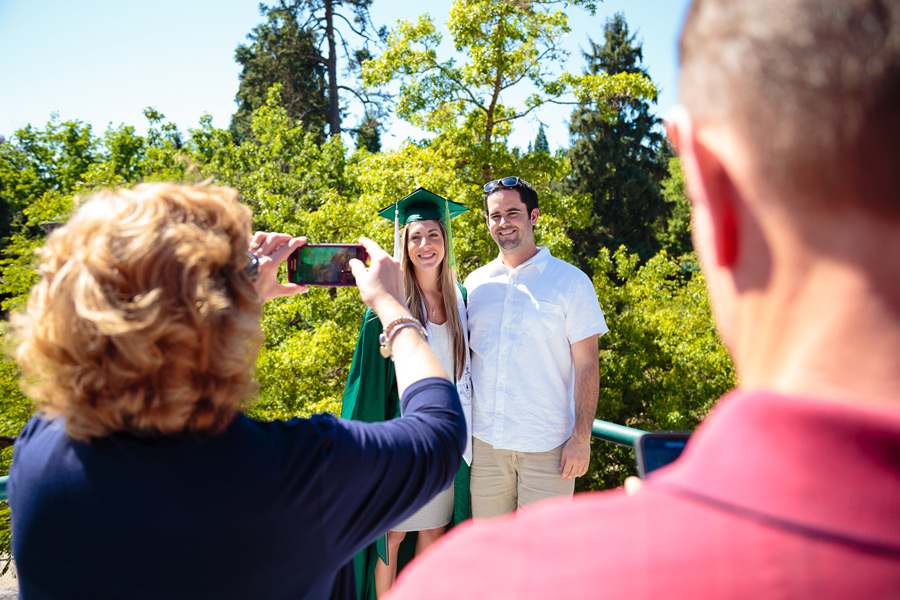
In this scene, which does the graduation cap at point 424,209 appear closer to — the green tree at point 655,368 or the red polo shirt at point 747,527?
the red polo shirt at point 747,527

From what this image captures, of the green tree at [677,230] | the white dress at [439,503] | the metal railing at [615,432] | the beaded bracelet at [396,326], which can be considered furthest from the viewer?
the green tree at [677,230]

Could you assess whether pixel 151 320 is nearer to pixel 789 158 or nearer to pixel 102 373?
pixel 102 373

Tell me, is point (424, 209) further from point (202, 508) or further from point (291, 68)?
point (291, 68)

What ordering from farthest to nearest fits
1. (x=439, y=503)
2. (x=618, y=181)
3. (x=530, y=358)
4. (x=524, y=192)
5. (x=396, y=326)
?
(x=618, y=181) < (x=524, y=192) < (x=530, y=358) < (x=439, y=503) < (x=396, y=326)

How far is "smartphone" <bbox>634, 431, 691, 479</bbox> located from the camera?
1.03 m

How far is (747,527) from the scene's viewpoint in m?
0.43

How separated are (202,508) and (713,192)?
0.87 metres

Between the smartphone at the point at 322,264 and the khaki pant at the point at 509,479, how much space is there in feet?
5.20

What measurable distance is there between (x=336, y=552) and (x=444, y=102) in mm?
8707

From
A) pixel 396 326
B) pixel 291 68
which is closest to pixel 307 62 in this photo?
pixel 291 68

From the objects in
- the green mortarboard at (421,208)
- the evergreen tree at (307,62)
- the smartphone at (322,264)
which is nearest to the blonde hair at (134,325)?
the smartphone at (322,264)

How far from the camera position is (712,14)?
21.9 inches

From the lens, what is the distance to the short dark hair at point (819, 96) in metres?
0.47

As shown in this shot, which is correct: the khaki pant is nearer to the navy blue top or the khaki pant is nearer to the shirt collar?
the shirt collar
